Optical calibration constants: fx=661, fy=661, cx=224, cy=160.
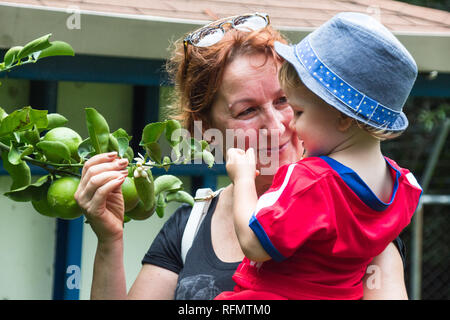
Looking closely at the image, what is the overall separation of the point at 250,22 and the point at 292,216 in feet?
2.71

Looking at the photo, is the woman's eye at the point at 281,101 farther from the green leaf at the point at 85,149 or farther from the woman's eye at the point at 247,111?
the green leaf at the point at 85,149

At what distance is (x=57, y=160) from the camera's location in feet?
3.87

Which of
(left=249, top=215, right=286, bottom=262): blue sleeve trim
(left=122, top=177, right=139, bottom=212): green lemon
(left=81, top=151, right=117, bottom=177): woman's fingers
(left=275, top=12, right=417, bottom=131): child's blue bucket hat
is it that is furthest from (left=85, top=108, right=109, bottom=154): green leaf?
(left=275, top=12, right=417, bottom=131): child's blue bucket hat

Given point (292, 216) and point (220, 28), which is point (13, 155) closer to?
point (292, 216)

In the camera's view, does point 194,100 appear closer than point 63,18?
Yes

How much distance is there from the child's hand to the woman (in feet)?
0.69

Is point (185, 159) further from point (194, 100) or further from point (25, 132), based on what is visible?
point (194, 100)

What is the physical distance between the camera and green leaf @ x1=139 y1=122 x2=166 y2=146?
1.21 metres

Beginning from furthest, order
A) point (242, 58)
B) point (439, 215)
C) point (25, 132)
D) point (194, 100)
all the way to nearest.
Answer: point (439, 215), point (194, 100), point (242, 58), point (25, 132)

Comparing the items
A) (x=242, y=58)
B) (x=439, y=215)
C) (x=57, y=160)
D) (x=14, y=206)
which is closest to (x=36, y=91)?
(x=14, y=206)

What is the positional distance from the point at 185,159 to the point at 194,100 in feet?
2.65

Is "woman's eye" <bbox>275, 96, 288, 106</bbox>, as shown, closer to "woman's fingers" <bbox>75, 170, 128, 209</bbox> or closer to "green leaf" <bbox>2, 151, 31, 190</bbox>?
"woman's fingers" <bbox>75, 170, 128, 209</bbox>

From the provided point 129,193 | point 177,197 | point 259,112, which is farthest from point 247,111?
point 129,193

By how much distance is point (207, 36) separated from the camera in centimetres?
195
